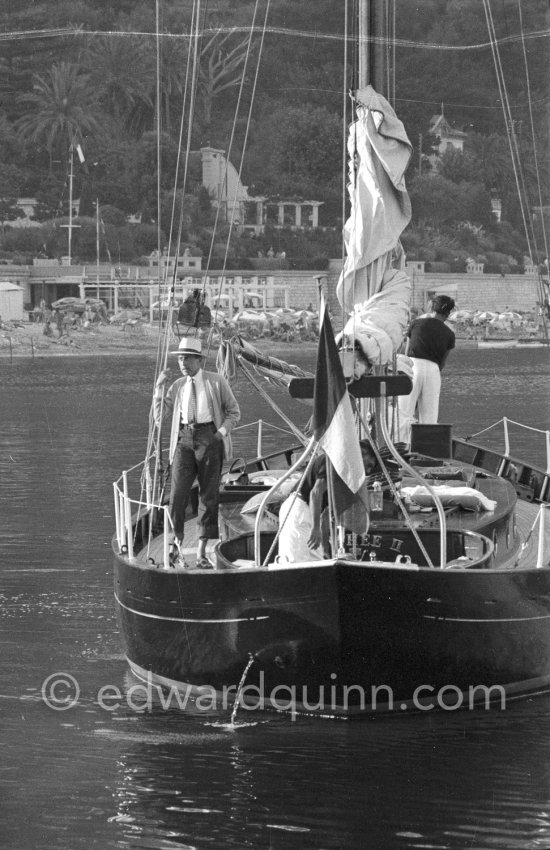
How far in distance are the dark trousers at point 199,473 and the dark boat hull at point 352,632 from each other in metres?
1.15

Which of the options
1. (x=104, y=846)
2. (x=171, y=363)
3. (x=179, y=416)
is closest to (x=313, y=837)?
(x=104, y=846)

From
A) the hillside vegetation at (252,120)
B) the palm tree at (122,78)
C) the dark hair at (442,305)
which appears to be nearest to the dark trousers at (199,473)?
the dark hair at (442,305)

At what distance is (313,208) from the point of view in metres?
123

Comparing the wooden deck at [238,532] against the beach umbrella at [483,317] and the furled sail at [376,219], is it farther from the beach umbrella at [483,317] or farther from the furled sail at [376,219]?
the beach umbrella at [483,317]

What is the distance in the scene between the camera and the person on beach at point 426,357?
18.4 m

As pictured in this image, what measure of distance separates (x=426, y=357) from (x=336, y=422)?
6.51m

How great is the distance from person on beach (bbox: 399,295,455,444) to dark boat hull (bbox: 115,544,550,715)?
17.7 ft

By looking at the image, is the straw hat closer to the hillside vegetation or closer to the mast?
the mast

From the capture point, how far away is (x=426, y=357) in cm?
1858

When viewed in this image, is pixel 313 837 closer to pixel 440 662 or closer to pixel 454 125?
pixel 440 662

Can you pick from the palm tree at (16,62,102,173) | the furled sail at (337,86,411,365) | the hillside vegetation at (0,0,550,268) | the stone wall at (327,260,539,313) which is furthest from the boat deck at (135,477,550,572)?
the palm tree at (16,62,102,173)

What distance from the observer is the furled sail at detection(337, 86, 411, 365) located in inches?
567

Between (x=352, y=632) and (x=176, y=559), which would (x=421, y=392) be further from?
(x=352, y=632)

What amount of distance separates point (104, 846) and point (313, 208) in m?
114
